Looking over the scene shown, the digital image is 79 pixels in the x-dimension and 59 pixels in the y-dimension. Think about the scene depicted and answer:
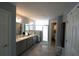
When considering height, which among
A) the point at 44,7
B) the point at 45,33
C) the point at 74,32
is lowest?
the point at 45,33

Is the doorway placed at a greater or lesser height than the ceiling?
lesser

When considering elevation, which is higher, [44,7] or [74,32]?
[44,7]

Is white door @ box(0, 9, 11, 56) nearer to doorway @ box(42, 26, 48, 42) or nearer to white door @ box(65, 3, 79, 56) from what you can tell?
white door @ box(65, 3, 79, 56)

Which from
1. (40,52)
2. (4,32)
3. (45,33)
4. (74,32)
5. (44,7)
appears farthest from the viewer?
(45,33)

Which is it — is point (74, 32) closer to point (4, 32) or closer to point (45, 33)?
point (4, 32)

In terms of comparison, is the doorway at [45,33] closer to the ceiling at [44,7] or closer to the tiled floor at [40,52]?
the tiled floor at [40,52]

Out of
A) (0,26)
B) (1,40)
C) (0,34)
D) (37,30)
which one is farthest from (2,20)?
(37,30)

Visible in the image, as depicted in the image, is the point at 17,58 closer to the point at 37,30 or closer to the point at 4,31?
the point at 4,31

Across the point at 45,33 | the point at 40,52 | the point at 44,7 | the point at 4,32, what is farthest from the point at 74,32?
the point at 45,33

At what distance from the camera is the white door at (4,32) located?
262 cm

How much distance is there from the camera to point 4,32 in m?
2.74

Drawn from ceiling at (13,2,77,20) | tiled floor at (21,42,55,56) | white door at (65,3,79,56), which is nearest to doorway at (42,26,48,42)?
tiled floor at (21,42,55,56)

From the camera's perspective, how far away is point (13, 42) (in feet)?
10.4

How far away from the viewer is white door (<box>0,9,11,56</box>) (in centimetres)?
262
